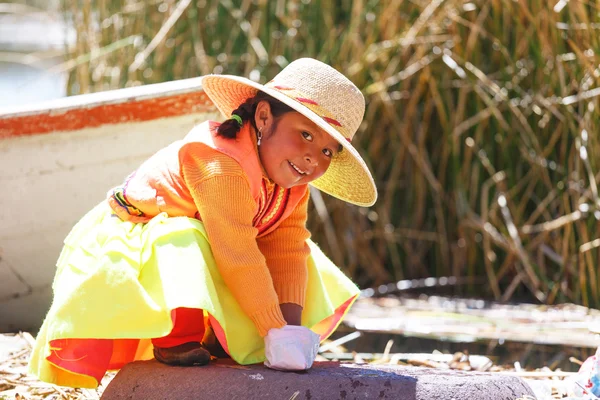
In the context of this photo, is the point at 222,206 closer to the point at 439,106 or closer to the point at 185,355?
the point at 185,355

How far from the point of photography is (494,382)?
194 cm

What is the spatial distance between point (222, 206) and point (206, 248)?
0.34 feet

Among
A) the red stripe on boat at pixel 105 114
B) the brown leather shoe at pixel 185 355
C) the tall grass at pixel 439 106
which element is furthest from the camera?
the tall grass at pixel 439 106

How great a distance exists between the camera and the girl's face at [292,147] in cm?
200

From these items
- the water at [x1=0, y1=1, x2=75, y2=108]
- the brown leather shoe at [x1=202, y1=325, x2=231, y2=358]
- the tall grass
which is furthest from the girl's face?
the water at [x1=0, y1=1, x2=75, y2=108]

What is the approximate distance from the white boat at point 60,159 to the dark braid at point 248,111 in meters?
0.73

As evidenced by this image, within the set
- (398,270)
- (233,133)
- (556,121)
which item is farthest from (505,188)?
(233,133)

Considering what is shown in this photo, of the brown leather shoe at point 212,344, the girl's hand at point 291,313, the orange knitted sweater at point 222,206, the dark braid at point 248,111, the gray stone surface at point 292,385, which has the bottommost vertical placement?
the brown leather shoe at point 212,344

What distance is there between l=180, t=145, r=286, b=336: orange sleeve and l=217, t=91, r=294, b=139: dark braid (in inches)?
2.6

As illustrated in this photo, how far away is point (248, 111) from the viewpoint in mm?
2080

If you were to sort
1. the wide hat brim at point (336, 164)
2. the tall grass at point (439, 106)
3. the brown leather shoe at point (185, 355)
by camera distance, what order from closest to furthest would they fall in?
1. the brown leather shoe at point (185, 355)
2. the wide hat brim at point (336, 164)
3. the tall grass at point (439, 106)

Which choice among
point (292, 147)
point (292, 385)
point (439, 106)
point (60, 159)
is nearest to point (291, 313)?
point (292, 385)

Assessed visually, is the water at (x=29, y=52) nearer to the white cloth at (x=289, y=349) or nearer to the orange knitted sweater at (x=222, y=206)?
the orange knitted sweater at (x=222, y=206)

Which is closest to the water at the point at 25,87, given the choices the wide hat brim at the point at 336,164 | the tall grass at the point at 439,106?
the tall grass at the point at 439,106
